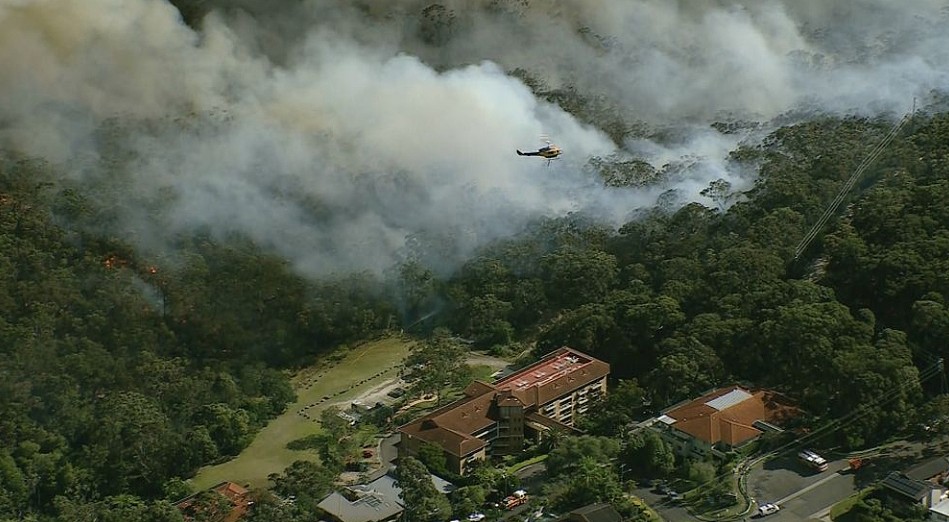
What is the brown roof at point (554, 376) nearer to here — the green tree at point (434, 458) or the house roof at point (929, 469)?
the green tree at point (434, 458)

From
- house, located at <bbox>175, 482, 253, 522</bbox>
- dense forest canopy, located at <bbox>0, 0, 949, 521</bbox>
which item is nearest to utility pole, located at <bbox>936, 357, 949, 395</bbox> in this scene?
dense forest canopy, located at <bbox>0, 0, 949, 521</bbox>

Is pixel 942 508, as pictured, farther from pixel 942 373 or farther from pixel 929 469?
pixel 942 373

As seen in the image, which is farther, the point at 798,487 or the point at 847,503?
the point at 798,487

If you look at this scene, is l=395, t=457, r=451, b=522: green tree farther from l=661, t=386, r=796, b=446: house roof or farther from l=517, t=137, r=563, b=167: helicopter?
l=517, t=137, r=563, b=167: helicopter

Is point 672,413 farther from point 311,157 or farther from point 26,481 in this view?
point 311,157

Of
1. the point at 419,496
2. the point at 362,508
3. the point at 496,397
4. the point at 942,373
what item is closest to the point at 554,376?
the point at 496,397

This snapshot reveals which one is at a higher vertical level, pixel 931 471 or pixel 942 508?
pixel 931 471
